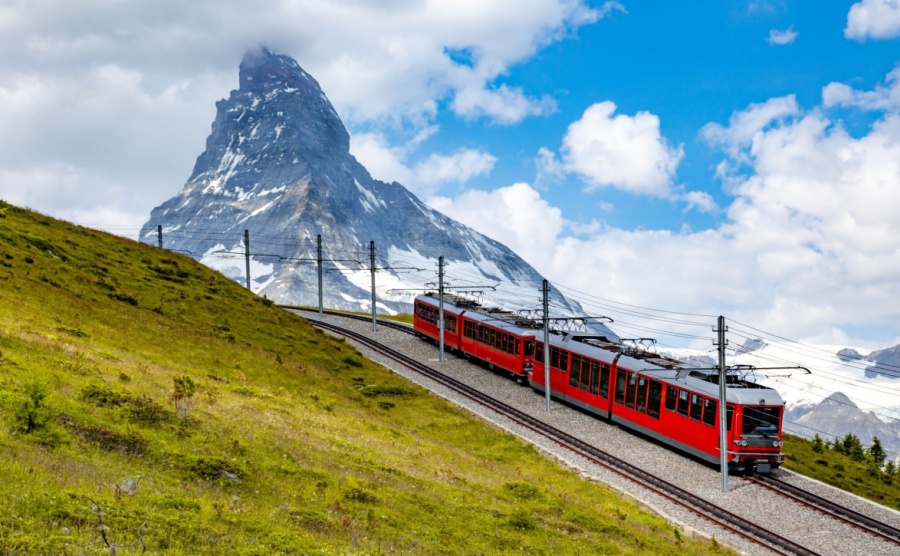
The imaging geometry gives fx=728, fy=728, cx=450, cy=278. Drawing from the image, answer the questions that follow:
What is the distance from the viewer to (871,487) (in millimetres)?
43938

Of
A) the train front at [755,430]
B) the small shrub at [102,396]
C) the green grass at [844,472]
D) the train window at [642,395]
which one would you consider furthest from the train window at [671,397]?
the small shrub at [102,396]

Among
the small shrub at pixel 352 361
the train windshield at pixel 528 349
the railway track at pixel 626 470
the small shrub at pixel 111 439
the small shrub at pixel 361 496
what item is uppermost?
the small shrub at pixel 111 439

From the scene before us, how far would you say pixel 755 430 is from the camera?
1340 inches

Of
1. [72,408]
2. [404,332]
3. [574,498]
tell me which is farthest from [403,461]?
[404,332]

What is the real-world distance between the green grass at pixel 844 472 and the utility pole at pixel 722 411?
10654 mm

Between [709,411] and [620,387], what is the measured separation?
6.75 m

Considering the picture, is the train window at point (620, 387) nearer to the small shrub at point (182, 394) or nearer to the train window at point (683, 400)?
the train window at point (683, 400)

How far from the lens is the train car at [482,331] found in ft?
169

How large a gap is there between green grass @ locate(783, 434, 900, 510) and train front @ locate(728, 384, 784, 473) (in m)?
7.60

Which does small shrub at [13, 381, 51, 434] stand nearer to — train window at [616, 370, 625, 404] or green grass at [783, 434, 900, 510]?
train window at [616, 370, 625, 404]

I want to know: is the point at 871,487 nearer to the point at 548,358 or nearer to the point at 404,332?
the point at 548,358

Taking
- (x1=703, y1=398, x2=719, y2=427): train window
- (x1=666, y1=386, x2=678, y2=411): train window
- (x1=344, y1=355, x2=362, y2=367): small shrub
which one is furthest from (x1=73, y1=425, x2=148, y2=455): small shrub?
(x1=344, y1=355, x2=362, y2=367): small shrub

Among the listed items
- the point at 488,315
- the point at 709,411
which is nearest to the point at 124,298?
the point at 488,315

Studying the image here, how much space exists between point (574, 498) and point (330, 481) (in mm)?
11213
